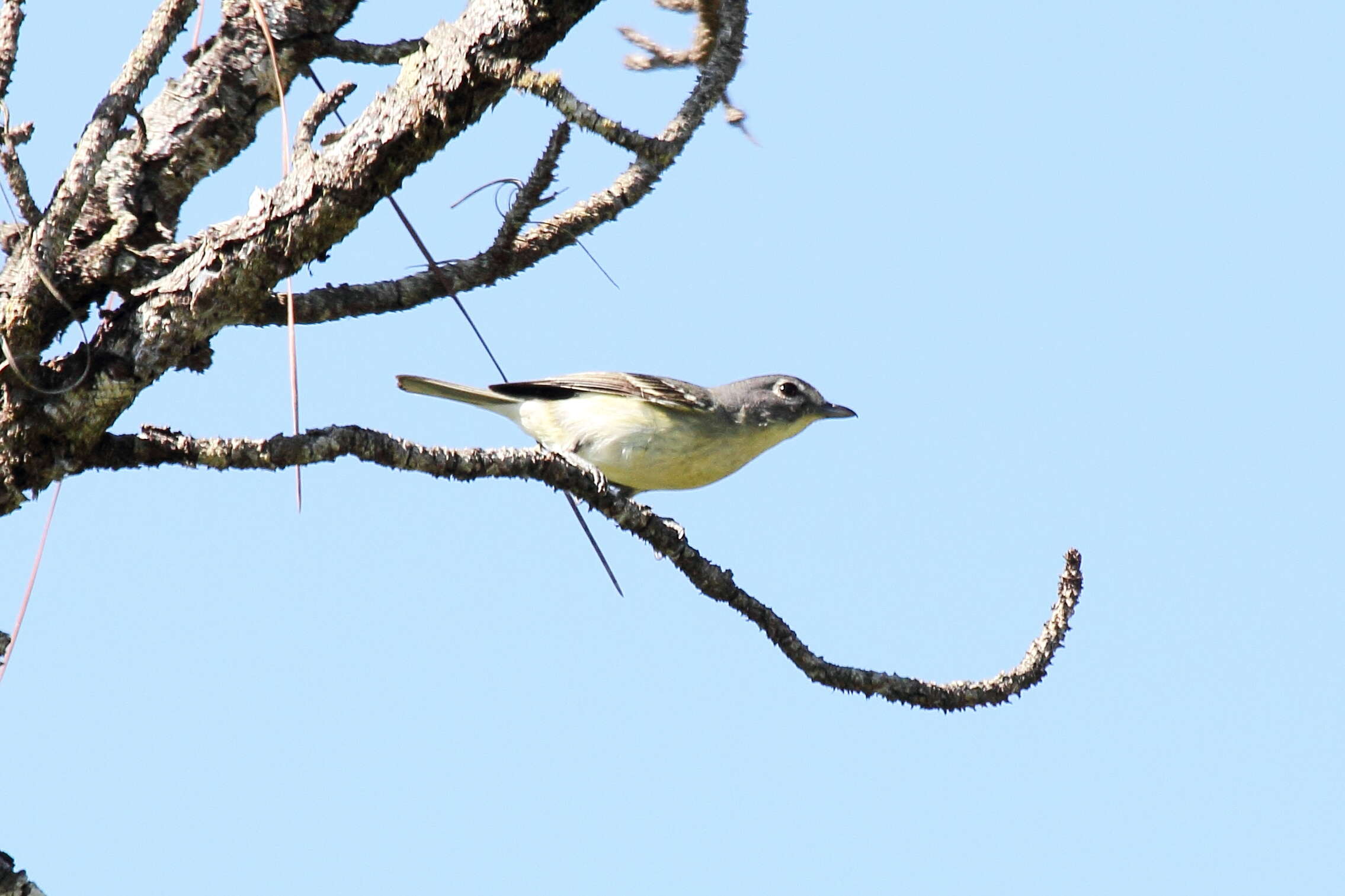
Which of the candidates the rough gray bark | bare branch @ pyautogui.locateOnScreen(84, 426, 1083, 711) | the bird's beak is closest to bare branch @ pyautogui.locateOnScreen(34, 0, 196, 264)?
the rough gray bark

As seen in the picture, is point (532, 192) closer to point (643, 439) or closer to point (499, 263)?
point (499, 263)

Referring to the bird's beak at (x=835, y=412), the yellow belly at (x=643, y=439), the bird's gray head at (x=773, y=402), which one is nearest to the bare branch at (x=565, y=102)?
the yellow belly at (x=643, y=439)

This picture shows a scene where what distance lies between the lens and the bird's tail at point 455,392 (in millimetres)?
8352

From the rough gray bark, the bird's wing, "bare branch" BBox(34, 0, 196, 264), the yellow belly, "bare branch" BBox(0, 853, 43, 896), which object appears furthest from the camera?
the bird's wing

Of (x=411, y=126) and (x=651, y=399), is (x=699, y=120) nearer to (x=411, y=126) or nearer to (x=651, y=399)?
(x=411, y=126)

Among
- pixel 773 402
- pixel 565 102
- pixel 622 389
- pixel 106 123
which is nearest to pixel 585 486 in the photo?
pixel 565 102

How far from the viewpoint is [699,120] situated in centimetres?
384

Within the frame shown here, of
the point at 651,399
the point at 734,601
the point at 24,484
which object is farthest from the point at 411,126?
the point at 651,399

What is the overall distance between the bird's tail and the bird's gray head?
1.47m

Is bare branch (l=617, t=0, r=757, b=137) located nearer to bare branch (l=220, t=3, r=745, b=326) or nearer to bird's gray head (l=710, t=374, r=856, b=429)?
Result: bare branch (l=220, t=3, r=745, b=326)

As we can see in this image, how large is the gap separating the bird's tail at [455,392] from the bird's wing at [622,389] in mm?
71

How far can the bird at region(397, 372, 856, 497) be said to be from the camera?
809 cm

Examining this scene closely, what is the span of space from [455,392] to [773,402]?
7.26ft

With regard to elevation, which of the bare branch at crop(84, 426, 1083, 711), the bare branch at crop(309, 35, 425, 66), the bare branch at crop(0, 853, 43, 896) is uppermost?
the bare branch at crop(309, 35, 425, 66)
